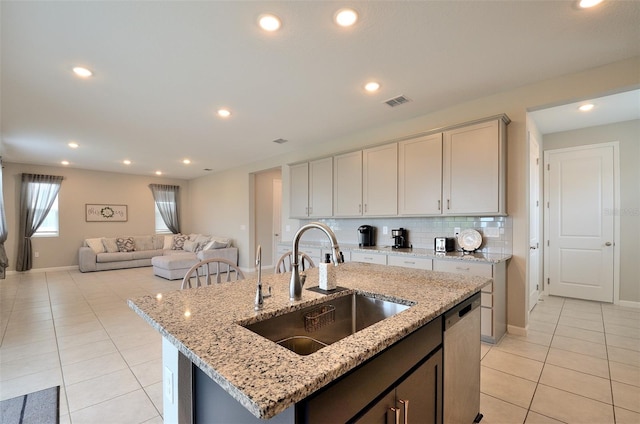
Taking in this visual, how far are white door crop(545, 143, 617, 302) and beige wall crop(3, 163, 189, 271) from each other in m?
9.73

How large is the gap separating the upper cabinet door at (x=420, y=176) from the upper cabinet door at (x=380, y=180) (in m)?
0.09

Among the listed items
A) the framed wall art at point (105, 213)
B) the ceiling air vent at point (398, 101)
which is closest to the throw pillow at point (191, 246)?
the framed wall art at point (105, 213)

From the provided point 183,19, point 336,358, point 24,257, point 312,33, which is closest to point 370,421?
point 336,358

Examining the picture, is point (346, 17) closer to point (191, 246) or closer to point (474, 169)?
point (474, 169)

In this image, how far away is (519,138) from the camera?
3045 millimetres

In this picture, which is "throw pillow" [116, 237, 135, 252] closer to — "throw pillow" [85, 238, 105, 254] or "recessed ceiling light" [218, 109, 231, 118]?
"throw pillow" [85, 238, 105, 254]

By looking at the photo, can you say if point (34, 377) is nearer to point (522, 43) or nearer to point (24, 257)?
point (522, 43)

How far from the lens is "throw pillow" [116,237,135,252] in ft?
24.8

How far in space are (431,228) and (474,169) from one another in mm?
960

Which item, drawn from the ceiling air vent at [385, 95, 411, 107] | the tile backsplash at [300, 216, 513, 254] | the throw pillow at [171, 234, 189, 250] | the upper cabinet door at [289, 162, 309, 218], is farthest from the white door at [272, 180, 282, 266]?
the ceiling air vent at [385, 95, 411, 107]

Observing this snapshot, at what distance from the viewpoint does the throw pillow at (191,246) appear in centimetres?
740

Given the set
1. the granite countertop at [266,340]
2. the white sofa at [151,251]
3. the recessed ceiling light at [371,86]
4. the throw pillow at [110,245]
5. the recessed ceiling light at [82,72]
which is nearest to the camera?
the granite countertop at [266,340]

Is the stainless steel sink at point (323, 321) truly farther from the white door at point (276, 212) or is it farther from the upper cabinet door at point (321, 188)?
the white door at point (276, 212)

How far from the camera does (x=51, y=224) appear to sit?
7.28 metres
